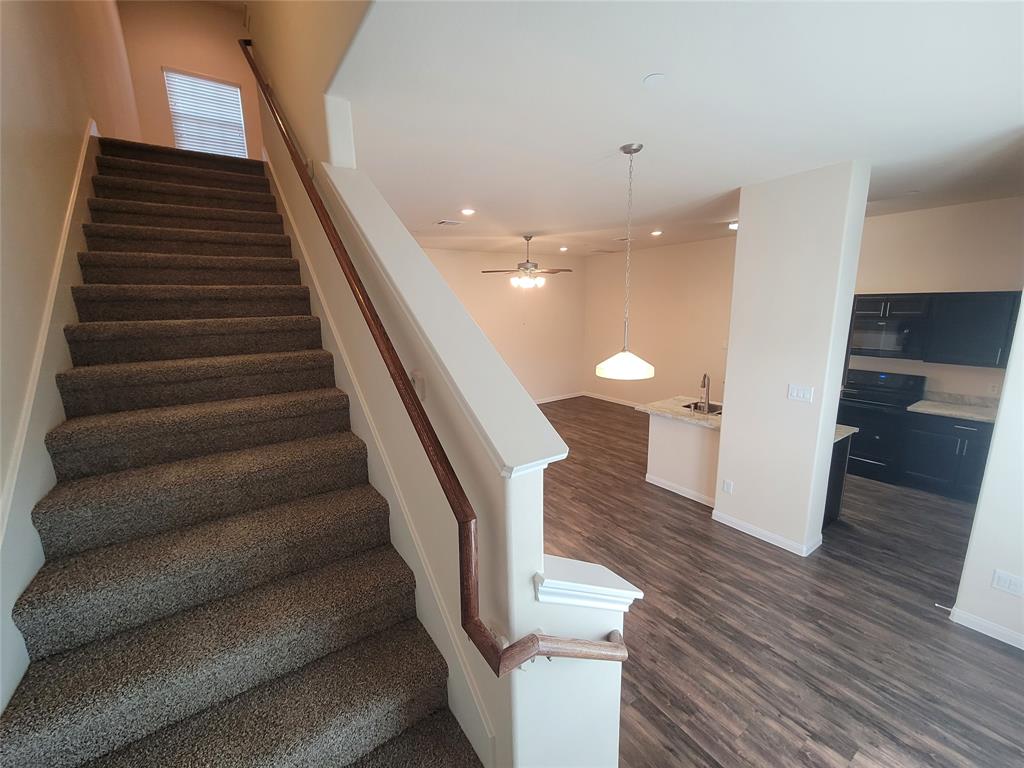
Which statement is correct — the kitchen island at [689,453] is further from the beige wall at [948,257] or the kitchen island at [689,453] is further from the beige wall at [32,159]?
the beige wall at [32,159]

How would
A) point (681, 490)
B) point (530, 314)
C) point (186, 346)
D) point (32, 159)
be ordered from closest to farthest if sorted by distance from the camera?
point (32, 159), point (186, 346), point (681, 490), point (530, 314)

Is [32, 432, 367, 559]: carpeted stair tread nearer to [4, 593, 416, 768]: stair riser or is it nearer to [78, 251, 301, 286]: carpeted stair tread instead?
[4, 593, 416, 768]: stair riser

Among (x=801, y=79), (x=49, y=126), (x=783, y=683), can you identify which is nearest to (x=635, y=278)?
(x=801, y=79)

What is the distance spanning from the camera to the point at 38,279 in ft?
5.31

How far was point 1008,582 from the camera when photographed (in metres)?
2.32

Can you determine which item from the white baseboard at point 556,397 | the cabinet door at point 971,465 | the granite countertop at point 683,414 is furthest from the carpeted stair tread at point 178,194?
the cabinet door at point 971,465

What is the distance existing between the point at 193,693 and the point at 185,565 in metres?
0.38

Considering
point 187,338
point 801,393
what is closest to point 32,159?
point 187,338

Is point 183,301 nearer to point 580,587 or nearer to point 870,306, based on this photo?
point 580,587

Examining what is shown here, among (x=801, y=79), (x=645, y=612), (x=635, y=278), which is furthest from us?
(x=635, y=278)

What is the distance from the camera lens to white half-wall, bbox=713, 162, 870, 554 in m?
2.71

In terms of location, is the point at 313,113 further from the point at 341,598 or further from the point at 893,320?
the point at 893,320

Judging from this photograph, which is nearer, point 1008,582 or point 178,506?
point 178,506

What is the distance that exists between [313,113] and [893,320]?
17.6 feet
